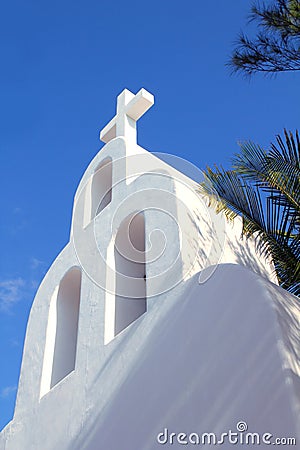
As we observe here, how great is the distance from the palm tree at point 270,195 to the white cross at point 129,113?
4362mm

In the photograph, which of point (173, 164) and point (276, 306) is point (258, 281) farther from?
point (173, 164)

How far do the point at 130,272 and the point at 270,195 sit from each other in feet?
10.2

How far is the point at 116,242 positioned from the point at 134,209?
0.71 meters

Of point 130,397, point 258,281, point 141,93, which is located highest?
point 141,93

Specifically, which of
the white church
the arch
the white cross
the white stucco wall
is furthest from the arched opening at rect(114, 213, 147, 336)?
the white cross

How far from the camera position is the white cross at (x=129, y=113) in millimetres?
11422

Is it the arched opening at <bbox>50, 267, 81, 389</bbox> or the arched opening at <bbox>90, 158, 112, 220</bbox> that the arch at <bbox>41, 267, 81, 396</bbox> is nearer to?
the arched opening at <bbox>50, 267, 81, 389</bbox>

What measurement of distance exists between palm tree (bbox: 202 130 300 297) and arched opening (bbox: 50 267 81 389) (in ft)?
12.8

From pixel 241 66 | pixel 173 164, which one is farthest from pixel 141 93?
pixel 241 66

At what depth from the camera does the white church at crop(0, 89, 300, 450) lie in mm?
5301

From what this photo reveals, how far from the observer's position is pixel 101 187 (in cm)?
1141

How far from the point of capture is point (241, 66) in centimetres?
757

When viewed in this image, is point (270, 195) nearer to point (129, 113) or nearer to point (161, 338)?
point (161, 338)

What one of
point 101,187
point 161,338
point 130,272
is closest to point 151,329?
point 161,338
